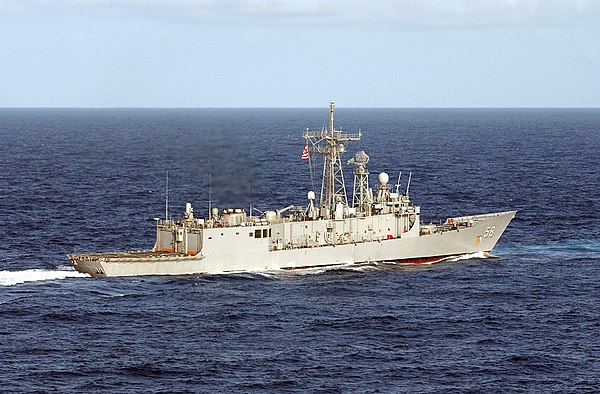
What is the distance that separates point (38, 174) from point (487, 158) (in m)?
79.7

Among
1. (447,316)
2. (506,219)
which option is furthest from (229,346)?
(506,219)

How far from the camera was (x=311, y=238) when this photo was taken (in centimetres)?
7775

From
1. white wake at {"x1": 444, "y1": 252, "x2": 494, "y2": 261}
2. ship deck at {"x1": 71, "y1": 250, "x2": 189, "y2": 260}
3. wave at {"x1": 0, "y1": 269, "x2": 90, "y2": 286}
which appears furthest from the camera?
white wake at {"x1": 444, "y1": 252, "x2": 494, "y2": 261}

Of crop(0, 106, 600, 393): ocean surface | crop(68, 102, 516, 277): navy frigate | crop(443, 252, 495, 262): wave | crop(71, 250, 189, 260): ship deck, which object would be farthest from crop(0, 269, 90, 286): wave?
crop(443, 252, 495, 262): wave

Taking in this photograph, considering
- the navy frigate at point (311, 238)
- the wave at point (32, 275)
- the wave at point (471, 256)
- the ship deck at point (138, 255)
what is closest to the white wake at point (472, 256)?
the wave at point (471, 256)

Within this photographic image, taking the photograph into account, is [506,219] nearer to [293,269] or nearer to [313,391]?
[293,269]

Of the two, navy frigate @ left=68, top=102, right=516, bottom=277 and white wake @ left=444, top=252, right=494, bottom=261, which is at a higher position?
navy frigate @ left=68, top=102, right=516, bottom=277

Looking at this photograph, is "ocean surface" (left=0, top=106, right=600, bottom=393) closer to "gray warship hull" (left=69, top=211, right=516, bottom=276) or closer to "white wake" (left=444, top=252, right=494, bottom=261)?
"white wake" (left=444, top=252, right=494, bottom=261)

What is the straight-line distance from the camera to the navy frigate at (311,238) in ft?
239

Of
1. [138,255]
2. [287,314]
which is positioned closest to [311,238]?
[138,255]

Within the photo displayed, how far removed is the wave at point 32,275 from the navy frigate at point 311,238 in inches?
39.6

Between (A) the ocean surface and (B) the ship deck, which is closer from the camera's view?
(A) the ocean surface

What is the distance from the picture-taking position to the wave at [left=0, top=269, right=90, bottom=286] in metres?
69.0

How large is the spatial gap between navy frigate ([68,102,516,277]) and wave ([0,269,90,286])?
101 centimetres
